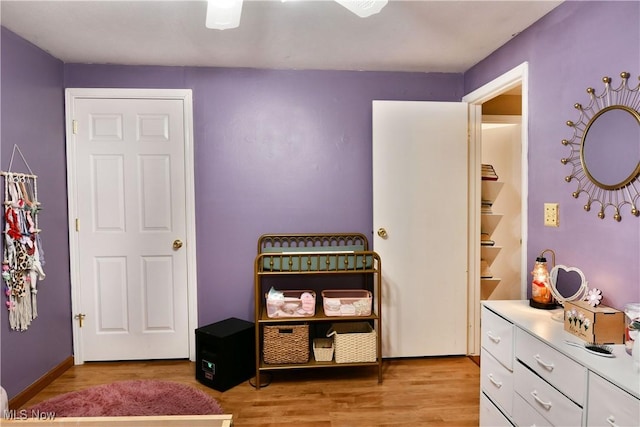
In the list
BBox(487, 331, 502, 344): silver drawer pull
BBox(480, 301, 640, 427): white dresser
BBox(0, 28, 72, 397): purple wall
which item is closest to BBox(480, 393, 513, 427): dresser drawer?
BBox(480, 301, 640, 427): white dresser

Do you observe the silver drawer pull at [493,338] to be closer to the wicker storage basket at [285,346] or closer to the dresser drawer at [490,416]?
the dresser drawer at [490,416]

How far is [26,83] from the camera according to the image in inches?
95.7

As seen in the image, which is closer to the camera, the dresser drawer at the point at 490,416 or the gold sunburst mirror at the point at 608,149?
the gold sunburst mirror at the point at 608,149

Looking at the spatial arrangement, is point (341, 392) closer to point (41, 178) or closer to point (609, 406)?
point (609, 406)

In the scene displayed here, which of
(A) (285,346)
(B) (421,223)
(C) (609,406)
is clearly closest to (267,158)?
(B) (421,223)

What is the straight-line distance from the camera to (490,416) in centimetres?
198

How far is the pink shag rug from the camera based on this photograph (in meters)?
2.26

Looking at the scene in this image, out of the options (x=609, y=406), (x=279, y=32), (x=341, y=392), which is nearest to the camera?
(x=609, y=406)

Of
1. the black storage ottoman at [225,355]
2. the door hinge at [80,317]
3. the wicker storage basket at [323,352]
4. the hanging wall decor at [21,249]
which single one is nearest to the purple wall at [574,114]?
the wicker storage basket at [323,352]

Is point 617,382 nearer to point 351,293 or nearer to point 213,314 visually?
point 351,293

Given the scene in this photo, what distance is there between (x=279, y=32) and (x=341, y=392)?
7.38 ft

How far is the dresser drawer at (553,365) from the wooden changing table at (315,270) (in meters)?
1.04

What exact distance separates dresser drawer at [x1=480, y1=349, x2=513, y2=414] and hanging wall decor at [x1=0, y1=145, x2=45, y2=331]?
2634mm

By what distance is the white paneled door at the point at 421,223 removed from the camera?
287cm
